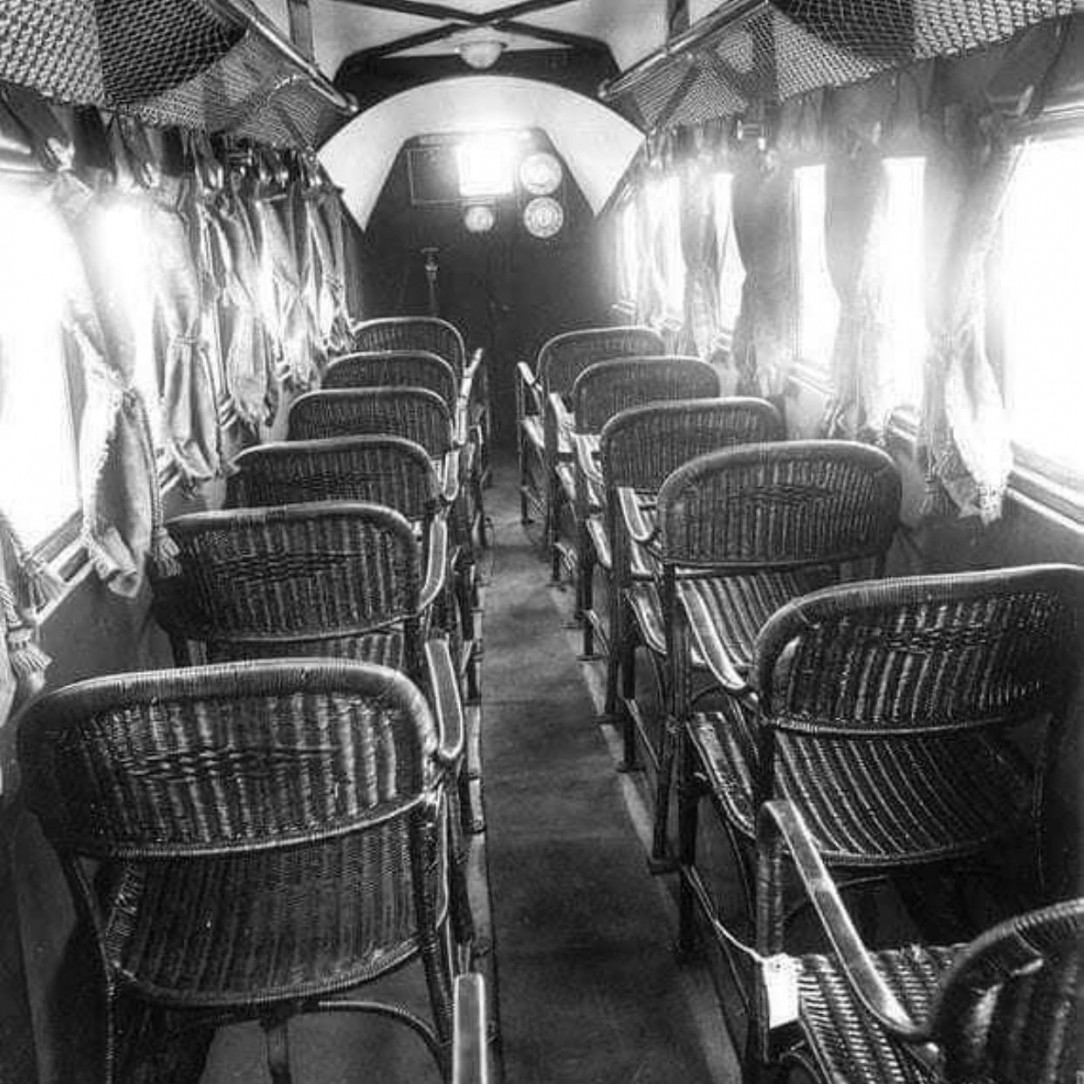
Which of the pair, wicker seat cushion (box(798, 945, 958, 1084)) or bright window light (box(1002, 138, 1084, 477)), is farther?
bright window light (box(1002, 138, 1084, 477))

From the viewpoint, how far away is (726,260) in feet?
18.5

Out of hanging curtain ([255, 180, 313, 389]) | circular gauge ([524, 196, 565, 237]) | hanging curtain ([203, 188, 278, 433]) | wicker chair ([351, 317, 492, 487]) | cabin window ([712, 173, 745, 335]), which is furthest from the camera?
circular gauge ([524, 196, 565, 237])

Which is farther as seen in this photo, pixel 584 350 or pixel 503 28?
pixel 503 28

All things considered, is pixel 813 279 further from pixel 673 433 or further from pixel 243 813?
pixel 243 813

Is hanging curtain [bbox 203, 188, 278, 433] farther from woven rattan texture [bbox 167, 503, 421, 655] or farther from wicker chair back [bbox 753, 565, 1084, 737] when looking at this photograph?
wicker chair back [bbox 753, 565, 1084, 737]

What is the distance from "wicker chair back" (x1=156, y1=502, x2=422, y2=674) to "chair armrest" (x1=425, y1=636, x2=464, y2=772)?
31 cm

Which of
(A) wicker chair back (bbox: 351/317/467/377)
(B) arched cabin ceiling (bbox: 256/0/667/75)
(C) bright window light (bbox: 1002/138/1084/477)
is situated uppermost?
(B) arched cabin ceiling (bbox: 256/0/667/75)

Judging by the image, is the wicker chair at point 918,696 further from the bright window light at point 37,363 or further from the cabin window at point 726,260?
the cabin window at point 726,260

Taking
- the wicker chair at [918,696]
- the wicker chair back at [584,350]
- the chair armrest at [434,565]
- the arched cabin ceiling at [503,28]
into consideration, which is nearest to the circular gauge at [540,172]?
the arched cabin ceiling at [503,28]

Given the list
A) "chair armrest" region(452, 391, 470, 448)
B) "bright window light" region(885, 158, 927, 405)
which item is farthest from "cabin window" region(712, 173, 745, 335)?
"bright window light" region(885, 158, 927, 405)

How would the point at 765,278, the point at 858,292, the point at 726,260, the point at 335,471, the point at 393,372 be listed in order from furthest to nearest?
1. the point at 726,260
2. the point at 393,372
3. the point at 765,278
4. the point at 858,292
5. the point at 335,471

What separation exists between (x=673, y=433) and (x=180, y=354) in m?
1.45

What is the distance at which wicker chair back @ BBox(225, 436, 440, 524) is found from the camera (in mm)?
3107

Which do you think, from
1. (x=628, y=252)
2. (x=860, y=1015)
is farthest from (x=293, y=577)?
(x=628, y=252)
